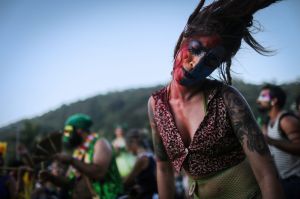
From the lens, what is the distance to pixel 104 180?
185 inches

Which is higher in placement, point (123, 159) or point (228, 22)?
point (228, 22)

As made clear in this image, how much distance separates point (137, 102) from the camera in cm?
A: 6712

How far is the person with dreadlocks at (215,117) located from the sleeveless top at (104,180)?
2.54m

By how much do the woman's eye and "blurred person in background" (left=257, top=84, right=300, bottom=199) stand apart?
2266 mm

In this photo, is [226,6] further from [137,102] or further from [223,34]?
[137,102]

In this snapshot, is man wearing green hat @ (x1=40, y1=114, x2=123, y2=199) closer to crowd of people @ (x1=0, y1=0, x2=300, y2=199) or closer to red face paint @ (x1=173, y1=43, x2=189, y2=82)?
crowd of people @ (x1=0, y1=0, x2=300, y2=199)

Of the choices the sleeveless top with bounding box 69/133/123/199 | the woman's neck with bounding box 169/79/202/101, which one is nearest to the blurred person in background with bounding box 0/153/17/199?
the sleeveless top with bounding box 69/133/123/199

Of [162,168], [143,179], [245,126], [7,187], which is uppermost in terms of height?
[245,126]

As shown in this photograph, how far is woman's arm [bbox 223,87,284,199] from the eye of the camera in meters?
1.94

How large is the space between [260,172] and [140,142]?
461 centimetres

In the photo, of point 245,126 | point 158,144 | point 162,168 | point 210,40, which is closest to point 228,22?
point 210,40

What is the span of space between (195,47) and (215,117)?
46cm

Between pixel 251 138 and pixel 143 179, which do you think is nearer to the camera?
pixel 251 138

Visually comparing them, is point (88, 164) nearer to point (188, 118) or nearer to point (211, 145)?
point (188, 118)
